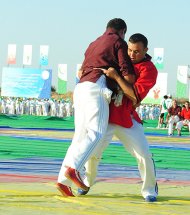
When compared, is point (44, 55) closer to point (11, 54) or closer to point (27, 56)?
point (27, 56)

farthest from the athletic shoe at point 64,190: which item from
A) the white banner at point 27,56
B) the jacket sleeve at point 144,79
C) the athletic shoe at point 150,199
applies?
the white banner at point 27,56

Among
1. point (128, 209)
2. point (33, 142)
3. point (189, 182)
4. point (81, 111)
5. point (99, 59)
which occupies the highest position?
point (99, 59)

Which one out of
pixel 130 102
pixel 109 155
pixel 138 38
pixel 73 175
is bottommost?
pixel 109 155

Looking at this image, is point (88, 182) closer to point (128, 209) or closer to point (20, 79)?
point (128, 209)

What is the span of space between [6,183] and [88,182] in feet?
3.28

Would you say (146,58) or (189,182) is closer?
(146,58)

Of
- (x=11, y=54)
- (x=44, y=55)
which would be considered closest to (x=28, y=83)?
(x=44, y=55)

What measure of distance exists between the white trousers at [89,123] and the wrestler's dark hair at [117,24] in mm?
498

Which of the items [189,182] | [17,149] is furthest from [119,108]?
[17,149]

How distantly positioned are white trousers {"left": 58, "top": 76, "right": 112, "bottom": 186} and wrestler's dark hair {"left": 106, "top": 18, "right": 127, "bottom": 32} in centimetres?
50

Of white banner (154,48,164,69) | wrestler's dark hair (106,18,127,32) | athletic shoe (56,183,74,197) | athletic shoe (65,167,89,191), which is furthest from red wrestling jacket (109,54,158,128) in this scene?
white banner (154,48,164,69)

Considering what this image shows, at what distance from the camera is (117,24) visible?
604 centimetres

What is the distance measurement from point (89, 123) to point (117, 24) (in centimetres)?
92

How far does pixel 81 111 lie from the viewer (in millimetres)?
Result: 5832
